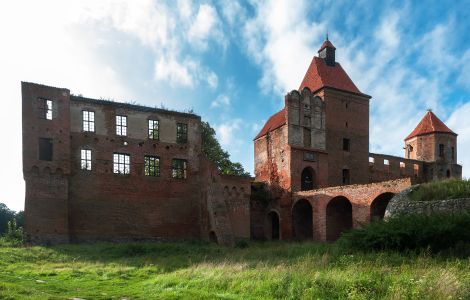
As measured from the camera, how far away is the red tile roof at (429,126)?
4612 centimetres

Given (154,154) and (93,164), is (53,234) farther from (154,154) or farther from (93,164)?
(154,154)

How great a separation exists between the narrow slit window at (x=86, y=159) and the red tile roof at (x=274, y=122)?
49.4 feet

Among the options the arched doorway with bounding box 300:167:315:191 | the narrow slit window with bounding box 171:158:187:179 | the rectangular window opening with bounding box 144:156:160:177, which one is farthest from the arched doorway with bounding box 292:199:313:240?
the rectangular window opening with bounding box 144:156:160:177

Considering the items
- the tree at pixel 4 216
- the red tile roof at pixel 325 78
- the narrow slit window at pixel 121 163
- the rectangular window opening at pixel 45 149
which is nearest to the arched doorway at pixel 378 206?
the red tile roof at pixel 325 78

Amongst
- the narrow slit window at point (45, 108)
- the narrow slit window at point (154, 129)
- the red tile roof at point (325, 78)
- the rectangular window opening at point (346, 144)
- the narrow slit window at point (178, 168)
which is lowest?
the narrow slit window at point (178, 168)

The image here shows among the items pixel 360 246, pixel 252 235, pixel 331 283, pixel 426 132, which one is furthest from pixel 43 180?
pixel 426 132

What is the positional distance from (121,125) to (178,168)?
473 cm

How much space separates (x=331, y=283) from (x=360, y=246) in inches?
209

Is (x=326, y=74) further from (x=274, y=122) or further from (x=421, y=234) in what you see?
(x=421, y=234)

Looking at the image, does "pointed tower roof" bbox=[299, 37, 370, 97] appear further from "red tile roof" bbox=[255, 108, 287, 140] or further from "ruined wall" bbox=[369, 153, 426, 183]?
"ruined wall" bbox=[369, 153, 426, 183]

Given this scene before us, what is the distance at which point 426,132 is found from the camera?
46312 millimetres

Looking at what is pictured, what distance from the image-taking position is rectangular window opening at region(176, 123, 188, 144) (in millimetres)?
29828

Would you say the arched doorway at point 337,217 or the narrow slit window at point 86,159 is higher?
the narrow slit window at point 86,159

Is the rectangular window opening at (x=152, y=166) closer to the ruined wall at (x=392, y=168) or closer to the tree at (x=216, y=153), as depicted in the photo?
the tree at (x=216, y=153)
